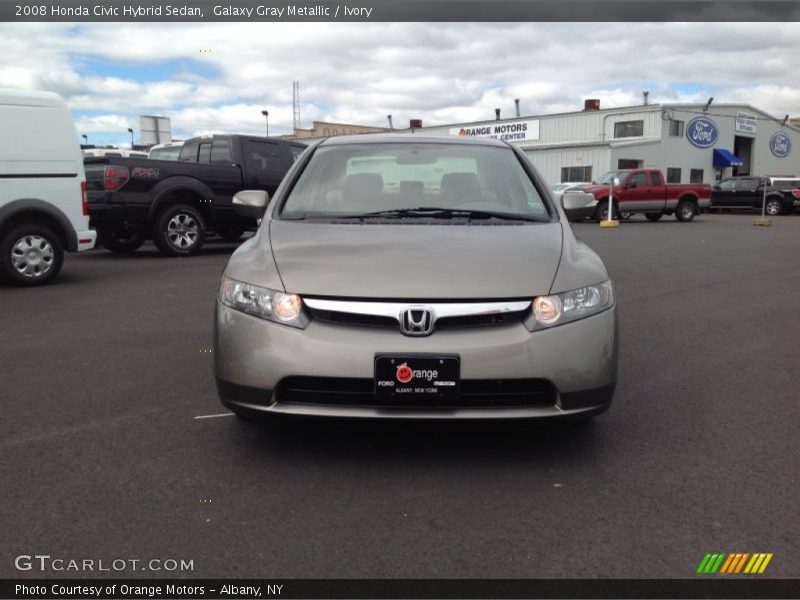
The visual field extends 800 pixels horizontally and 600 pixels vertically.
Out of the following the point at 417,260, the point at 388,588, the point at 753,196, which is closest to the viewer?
the point at 388,588

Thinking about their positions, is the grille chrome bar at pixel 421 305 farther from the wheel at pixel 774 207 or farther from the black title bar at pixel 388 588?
the wheel at pixel 774 207

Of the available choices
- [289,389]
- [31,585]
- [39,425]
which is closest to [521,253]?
[289,389]

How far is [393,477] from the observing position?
10.3ft

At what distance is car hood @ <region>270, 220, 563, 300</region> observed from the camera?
3.07 metres

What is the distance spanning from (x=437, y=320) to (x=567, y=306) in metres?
0.60

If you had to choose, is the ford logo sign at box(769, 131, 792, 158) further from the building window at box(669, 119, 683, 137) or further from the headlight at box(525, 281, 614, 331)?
the headlight at box(525, 281, 614, 331)

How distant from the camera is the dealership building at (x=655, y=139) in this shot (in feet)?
120

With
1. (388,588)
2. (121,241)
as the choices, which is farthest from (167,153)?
(388,588)

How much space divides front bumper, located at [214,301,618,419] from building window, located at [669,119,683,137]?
37.4m

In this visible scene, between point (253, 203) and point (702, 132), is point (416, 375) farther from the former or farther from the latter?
point (702, 132)

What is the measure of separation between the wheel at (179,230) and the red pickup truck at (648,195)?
617 inches

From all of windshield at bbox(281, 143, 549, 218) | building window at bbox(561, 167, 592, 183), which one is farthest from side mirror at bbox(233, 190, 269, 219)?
building window at bbox(561, 167, 592, 183)

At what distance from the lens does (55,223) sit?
8414 millimetres

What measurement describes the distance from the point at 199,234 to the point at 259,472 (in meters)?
8.85
